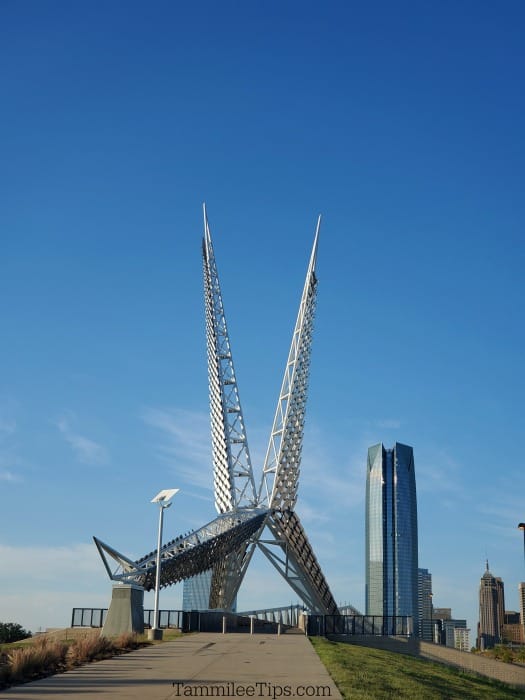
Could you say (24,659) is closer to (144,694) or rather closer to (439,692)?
(144,694)

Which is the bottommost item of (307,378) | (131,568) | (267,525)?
(131,568)

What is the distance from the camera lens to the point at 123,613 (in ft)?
114

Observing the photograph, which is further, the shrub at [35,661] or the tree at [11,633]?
the tree at [11,633]

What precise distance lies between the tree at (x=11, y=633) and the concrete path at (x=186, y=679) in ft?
55.5

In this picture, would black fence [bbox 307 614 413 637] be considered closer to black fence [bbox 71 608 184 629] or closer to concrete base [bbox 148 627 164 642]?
black fence [bbox 71 608 184 629]

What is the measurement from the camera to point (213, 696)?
41.6 feet

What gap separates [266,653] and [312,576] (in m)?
52.0

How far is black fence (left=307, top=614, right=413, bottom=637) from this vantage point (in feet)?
186

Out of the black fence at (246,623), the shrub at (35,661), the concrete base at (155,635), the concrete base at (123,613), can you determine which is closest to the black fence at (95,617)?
the black fence at (246,623)

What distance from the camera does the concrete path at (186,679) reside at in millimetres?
12844

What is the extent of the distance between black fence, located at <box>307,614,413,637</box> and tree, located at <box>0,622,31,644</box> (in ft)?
73.4

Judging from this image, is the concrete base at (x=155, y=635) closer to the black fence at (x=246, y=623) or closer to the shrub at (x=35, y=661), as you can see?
the black fence at (x=246, y=623)

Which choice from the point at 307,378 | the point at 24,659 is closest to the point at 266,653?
the point at 24,659

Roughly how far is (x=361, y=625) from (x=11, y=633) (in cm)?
2929
